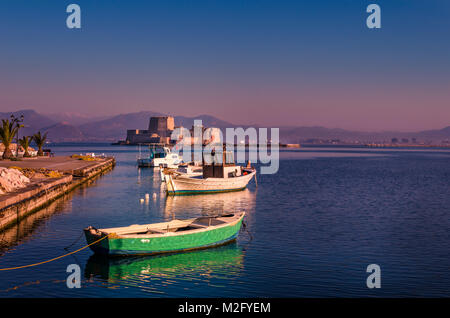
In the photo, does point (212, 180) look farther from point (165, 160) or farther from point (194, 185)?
point (165, 160)

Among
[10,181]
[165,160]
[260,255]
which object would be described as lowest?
[260,255]

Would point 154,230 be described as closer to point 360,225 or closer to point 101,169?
point 360,225

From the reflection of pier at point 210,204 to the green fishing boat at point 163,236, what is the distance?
10323 mm

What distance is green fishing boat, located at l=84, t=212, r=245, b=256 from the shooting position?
19719mm

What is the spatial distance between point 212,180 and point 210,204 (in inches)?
250

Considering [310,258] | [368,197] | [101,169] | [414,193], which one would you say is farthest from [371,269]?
[101,169]

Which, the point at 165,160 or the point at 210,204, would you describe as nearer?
the point at 210,204

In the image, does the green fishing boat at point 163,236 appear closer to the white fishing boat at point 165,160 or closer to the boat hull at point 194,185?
the boat hull at point 194,185

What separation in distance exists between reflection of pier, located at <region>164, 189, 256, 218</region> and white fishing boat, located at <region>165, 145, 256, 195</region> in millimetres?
793

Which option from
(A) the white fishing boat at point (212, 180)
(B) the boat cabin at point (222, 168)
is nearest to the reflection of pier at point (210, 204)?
(A) the white fishing boat at point (212, 180)

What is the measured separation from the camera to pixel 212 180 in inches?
1796

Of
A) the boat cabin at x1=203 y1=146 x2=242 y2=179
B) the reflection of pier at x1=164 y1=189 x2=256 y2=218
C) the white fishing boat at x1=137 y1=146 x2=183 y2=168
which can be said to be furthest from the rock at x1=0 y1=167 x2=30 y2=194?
the white fishing boat at x1=137 y1=146 x2=183 y2=168

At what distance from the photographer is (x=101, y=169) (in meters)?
73.6

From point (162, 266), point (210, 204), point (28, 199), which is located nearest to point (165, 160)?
point (210, 204)
